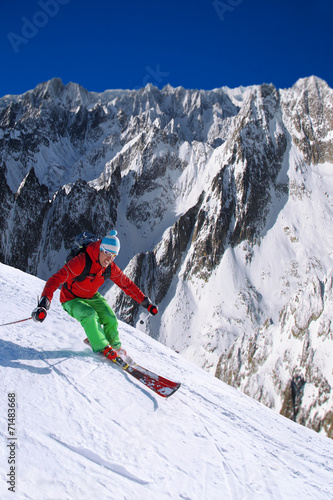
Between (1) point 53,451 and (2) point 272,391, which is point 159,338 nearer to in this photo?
(2) point 272,391

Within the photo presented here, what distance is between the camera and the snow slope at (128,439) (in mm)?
3643

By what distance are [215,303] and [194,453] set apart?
89751 mm

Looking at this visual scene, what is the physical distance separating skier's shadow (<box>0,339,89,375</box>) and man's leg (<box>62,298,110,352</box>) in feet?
0.98

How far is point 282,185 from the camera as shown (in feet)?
363

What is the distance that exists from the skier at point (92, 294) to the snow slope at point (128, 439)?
1.69ft

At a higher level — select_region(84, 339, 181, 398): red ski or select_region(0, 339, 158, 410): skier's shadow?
select_region(84, 339, 181, 398): red ski

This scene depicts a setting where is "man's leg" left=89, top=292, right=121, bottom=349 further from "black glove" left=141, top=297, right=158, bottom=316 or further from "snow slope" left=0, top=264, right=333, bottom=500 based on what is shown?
"black glove" left=141, top=297, right=158, bottom=316

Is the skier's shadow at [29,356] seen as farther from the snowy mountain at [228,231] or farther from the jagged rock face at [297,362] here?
the snowy mountain at [228,231]

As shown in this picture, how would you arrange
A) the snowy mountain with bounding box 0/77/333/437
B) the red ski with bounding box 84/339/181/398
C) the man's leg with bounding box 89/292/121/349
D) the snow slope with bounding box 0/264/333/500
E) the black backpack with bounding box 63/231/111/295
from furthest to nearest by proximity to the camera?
1. the snowy mountain with bounding box 0/77/333/437
2. the man's leg with bounding box 89/292/121/349
3. the black backpack with bounding box 63/231/111/295
4. the red ski with bounding box 84/339/181/398
5. the snow slope with bounding box 0/264/333/500

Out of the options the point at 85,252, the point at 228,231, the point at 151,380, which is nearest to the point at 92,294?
the point at 85,252

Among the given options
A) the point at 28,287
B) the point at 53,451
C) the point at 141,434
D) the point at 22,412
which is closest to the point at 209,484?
the point at 141,434

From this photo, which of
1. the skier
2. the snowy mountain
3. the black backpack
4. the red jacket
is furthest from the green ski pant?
the snowy mountain

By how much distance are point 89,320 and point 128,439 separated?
2864mm

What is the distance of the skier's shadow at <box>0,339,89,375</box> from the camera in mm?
5406
